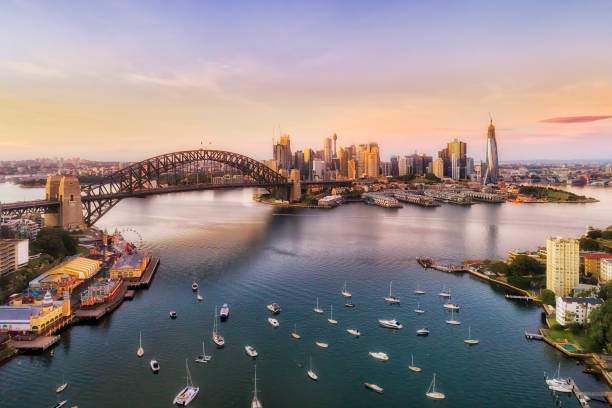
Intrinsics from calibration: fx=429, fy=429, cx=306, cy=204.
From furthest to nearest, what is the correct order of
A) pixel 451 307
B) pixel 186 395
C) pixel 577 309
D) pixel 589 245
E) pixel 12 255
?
pixel 589 245, pixel 12 255, pixel 451 307, pixel 577 309, pixel 186 395

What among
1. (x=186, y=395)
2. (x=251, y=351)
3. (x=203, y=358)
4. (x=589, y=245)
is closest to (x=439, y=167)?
(x=589, y=245)

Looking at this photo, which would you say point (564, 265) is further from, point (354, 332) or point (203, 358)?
point (203, 358)

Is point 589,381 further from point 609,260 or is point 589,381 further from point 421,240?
point 421,240

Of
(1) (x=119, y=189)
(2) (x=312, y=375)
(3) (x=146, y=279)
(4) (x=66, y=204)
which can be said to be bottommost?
(2) (x=312, y=375)

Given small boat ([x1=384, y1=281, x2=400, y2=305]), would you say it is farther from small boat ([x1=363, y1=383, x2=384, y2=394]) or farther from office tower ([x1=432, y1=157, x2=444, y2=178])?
office tower ([x1=432, y1=157, x2=444, y2=178])

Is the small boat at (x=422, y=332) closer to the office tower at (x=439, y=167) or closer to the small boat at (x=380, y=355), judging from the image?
the small boat at (x=380, y=355)

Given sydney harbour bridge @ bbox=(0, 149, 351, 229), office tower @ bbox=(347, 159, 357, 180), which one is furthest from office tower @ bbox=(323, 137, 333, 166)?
sydney harbour bridge @ bbox=(0, 149, 351, 229)

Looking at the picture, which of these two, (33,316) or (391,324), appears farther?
(391,324)
